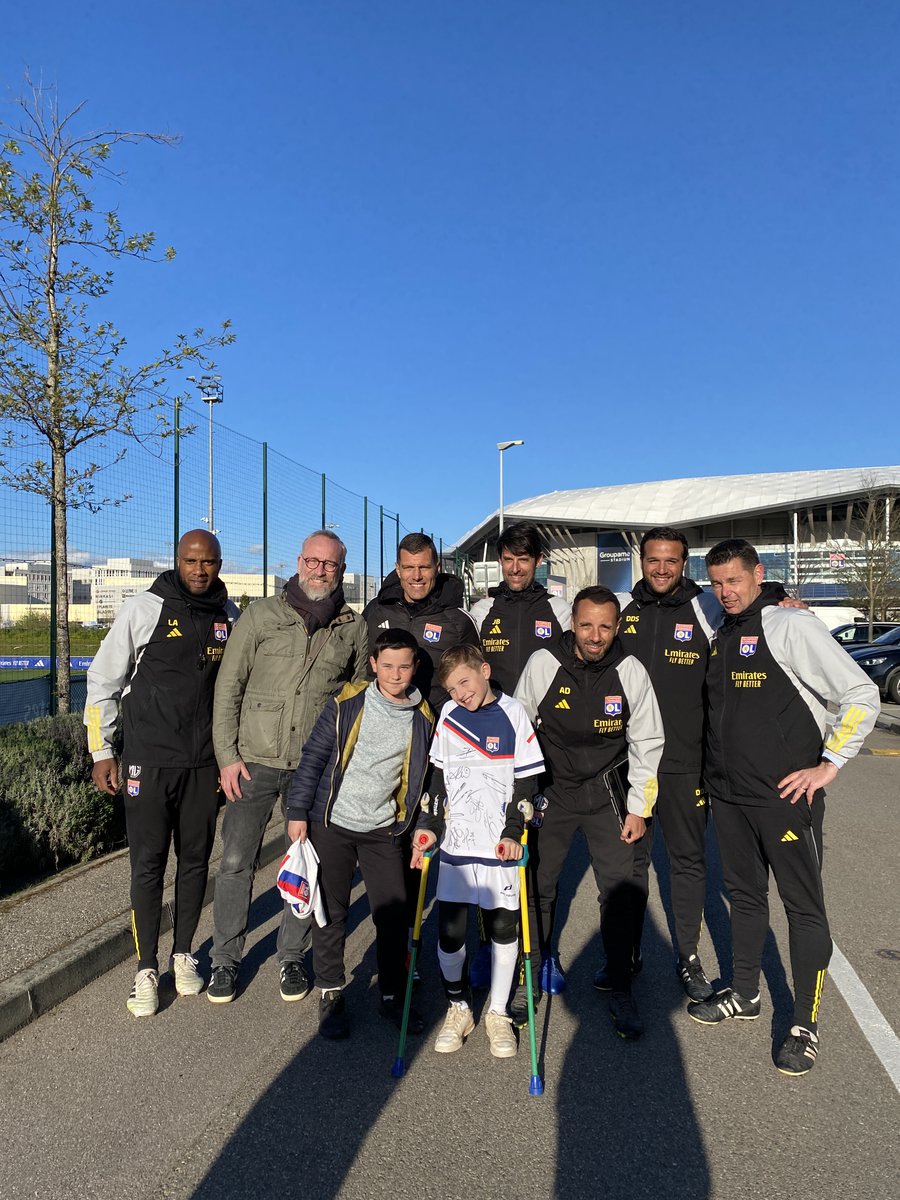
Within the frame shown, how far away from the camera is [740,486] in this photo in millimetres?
68062

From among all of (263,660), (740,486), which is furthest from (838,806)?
(740,486)

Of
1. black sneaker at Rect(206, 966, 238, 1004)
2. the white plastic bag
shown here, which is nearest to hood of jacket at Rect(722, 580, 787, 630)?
the white plastic bag

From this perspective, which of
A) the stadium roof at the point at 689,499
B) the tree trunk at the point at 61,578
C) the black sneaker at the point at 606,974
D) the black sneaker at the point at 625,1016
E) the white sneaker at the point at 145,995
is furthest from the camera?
the stadium roof at the point at 689,499

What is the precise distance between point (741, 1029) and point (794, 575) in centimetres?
5106

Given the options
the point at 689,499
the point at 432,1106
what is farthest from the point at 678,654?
the point at 689,499

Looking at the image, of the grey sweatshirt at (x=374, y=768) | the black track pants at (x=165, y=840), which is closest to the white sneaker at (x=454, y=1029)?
the grey sweatshirt at (x=374, y=768)

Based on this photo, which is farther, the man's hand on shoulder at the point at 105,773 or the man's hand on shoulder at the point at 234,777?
the man's hand on shoulder at the point at 105,773

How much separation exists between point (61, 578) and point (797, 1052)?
705cm

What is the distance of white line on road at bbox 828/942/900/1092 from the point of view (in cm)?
339

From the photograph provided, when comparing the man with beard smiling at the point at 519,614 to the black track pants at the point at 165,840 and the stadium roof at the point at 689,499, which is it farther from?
the stadium roof at the point at 689,499

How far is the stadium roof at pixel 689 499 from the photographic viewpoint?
2363 inches

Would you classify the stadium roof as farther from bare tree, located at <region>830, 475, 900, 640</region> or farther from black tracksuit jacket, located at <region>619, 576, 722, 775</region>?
black tracksuit jacket, located at <region>619, 576, 722, 775</region>

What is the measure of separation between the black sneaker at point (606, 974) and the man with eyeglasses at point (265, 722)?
144 cm

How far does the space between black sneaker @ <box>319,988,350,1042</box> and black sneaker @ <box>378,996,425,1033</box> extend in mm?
181
